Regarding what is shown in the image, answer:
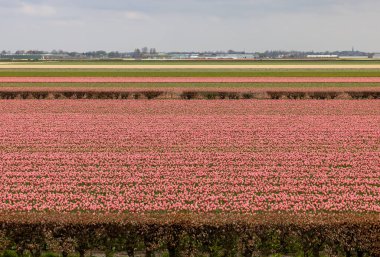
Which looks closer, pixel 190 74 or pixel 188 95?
pixel 188 95

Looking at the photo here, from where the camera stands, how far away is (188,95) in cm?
4409

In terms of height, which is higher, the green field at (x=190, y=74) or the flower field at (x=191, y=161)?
the green field at (x=190, y=74)

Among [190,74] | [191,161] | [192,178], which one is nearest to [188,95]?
[191,161]

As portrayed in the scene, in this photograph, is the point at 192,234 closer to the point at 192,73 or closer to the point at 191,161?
the point at 191,161

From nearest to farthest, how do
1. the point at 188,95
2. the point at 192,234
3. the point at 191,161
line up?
the point at 192,234 < the point at 191,161 < the point at 188,95

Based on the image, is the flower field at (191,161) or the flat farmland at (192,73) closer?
the flower field at (191,161)

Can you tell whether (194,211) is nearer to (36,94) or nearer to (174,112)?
(174,112)

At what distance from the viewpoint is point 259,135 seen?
2547 cm

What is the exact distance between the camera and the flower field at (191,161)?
14906 millimetres

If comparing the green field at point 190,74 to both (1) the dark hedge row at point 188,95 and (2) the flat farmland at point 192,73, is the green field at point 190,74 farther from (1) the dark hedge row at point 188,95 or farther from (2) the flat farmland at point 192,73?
(1) the dark hedge row at point 188,95

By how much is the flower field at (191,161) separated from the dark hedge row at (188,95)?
939cm

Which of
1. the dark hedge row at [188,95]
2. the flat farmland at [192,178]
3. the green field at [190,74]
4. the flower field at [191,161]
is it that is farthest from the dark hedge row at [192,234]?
the green field at [190,74]

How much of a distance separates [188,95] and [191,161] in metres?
24.6

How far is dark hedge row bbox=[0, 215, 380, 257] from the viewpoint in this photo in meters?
10.8
